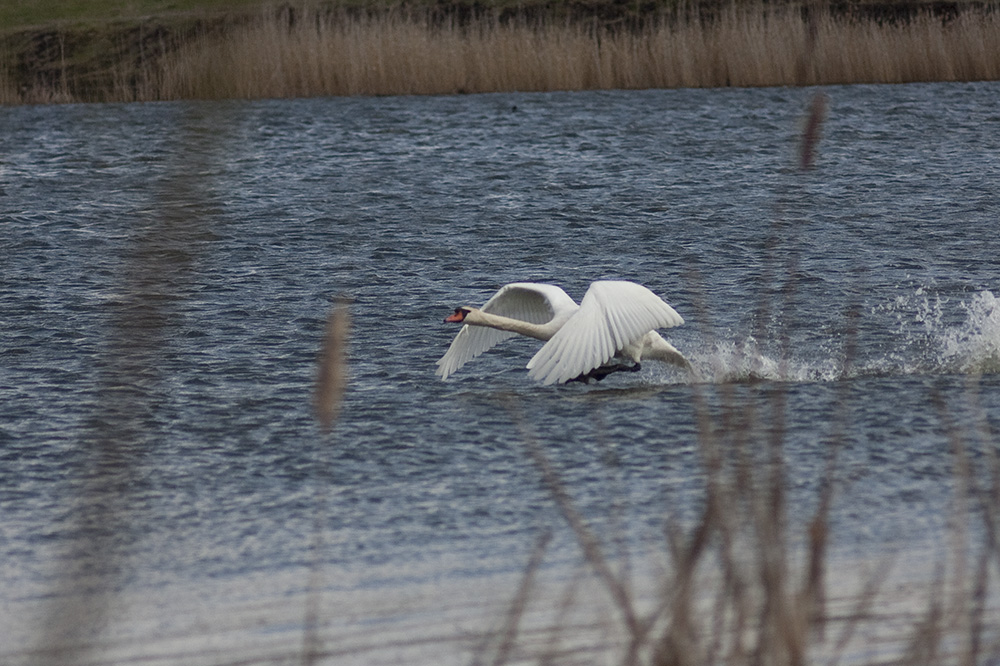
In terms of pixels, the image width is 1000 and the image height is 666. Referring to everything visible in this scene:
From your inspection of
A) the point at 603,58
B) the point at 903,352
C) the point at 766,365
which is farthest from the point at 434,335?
the point at 603,58

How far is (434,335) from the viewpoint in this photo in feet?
27.5

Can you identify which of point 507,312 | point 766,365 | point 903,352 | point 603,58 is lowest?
point 903,352

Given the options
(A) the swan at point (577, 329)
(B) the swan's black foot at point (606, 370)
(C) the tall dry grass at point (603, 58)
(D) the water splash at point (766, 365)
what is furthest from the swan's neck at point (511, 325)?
(C) the tall dry grass at point (603, 58)

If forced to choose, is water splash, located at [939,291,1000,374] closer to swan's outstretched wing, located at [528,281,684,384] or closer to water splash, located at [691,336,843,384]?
water splash, located at [691,336,843,384]

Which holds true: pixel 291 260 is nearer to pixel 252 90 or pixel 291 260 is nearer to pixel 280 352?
pixel 280 352

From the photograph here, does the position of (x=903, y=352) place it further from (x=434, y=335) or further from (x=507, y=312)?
(x=434, y=335)

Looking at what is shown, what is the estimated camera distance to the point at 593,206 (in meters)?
13.8

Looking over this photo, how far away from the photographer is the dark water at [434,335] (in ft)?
13.4

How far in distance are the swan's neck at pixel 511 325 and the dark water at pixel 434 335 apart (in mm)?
305

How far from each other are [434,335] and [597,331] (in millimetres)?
1803

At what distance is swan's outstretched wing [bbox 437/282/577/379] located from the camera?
7.29 m

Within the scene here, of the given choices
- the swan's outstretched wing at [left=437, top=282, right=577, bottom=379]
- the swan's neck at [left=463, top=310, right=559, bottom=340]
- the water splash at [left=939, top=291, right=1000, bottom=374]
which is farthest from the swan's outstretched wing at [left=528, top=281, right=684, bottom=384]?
the water splash at [left=939, top=291, right=1000, bottom=374]

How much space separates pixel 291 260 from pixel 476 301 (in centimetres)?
213

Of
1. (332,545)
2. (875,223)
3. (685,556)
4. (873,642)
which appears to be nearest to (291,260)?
(875,223)
